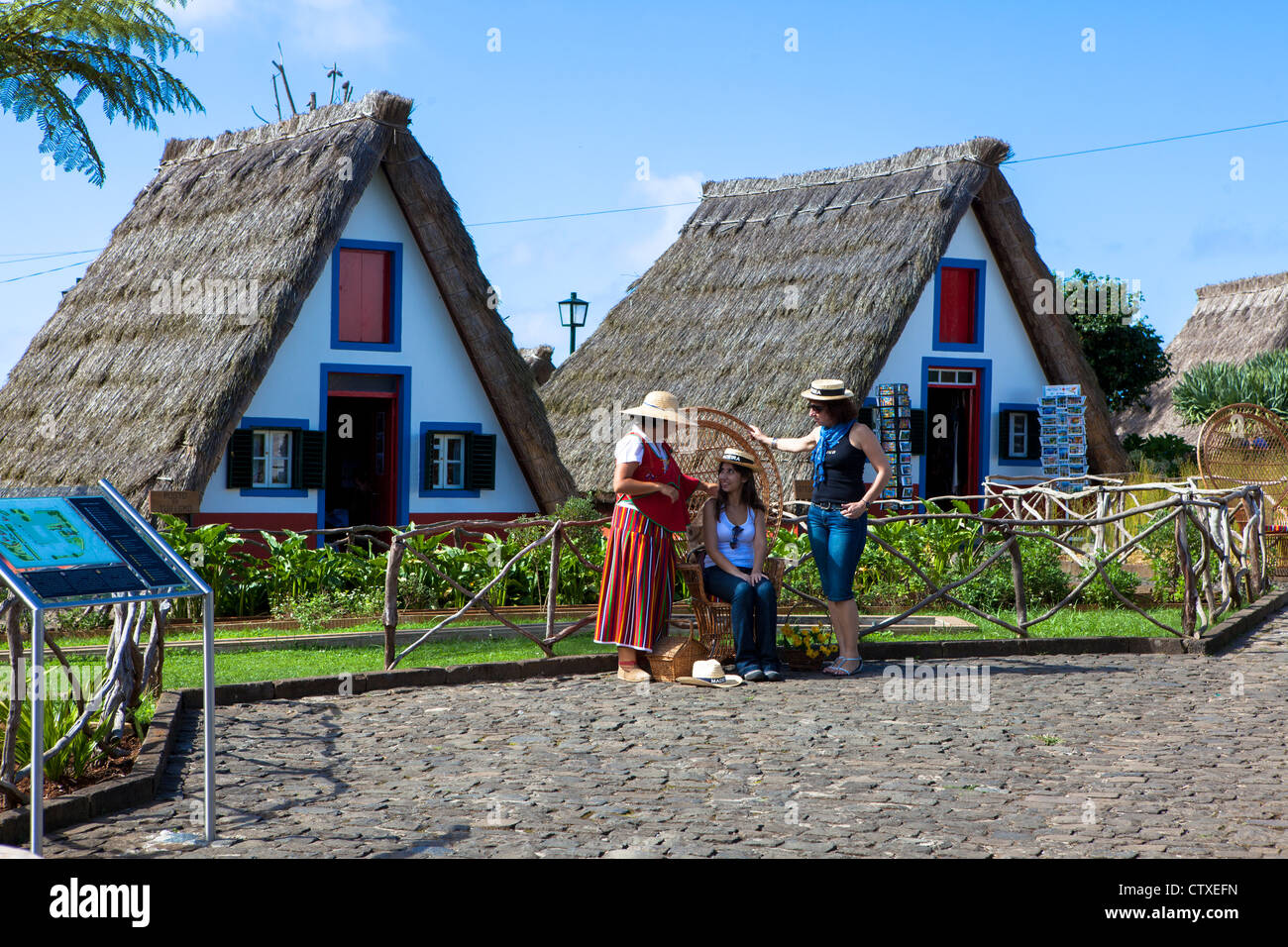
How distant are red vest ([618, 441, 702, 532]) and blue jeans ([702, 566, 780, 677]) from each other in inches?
20.8

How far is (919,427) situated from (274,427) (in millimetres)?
8832

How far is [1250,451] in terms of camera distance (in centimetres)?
1795

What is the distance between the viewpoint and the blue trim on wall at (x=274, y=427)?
48.7ft

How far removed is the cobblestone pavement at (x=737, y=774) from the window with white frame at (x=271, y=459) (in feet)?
22.6

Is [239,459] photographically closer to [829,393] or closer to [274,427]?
[274,427]

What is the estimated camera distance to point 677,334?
21.9 metres

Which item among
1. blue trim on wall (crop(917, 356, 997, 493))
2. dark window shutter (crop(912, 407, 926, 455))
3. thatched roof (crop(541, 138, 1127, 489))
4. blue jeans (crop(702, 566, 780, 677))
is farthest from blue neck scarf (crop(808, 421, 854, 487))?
blue trim on wall (crop(917, 356, 997, 493))

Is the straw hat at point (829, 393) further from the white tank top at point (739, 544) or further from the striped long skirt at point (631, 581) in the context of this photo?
the striped long skirt at point (631, 581)

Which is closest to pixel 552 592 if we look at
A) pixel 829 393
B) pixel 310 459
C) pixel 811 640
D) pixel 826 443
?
pixel 811 640

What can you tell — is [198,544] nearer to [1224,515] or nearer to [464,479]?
[464,479]

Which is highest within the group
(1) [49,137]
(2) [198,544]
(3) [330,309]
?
(1) [49,137]
